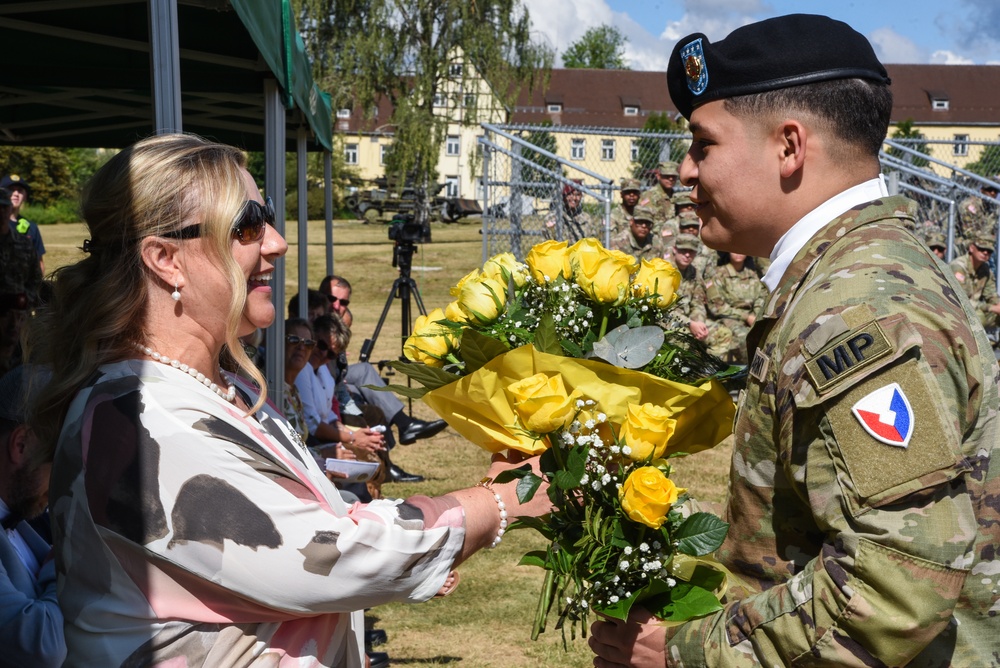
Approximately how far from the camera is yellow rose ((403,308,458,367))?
2.21 m

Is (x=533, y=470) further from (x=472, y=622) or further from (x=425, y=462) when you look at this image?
(x=425, y=462)

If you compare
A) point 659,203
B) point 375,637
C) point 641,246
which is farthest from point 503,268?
point 659,203

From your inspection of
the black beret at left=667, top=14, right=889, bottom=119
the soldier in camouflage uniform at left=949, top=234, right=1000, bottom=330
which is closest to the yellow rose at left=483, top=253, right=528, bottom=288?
the black beret at left=667, top=14, right=889, bottom=119

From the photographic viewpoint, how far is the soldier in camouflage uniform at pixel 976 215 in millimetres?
12102

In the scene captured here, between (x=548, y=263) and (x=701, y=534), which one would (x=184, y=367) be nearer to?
(x=548, y=263)

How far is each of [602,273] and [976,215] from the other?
1187 centimetres

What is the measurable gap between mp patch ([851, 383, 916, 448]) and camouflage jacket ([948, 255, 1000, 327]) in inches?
402

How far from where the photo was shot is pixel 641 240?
1034 cm

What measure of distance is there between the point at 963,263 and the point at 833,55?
34.1 feet

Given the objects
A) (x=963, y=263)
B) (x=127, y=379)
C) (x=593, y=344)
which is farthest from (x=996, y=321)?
(x=127, y=379)

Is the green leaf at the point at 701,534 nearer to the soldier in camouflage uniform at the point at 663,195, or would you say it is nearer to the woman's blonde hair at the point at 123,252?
the woman's blonde hair at the point at 123,252

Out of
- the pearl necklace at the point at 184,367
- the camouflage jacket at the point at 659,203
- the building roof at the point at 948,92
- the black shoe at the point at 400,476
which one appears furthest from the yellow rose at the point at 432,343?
the building roof at the point at 948,92

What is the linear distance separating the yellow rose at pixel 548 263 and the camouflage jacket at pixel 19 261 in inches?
225

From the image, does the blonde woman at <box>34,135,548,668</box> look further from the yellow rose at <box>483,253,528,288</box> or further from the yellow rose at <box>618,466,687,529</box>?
the yellow rose at <box>483,253,528,288</box>
